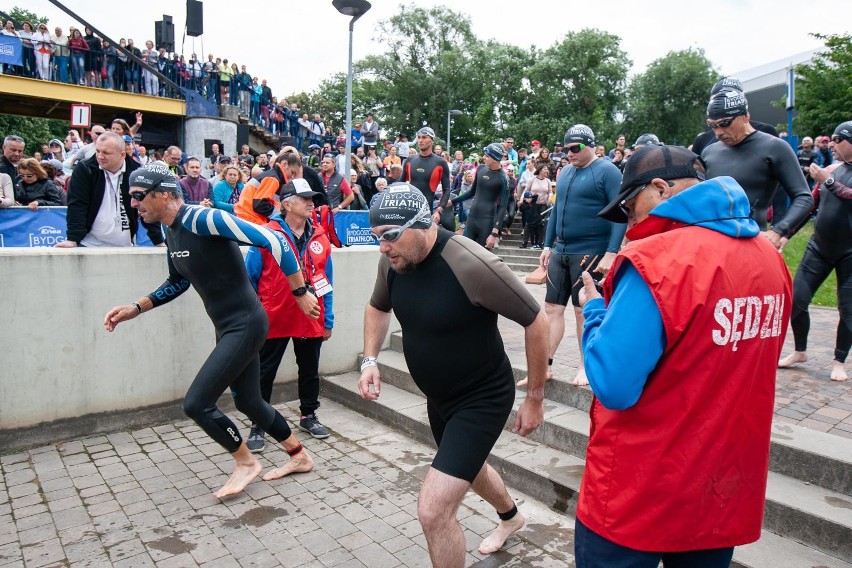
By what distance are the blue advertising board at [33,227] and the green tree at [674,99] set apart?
134 ft

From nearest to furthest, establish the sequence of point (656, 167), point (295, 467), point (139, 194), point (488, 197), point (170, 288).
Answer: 1. point (656, 167)
2. point (139, 194)
3. point (170, 288)
4. point (295, 467)
5. point (488, 197)

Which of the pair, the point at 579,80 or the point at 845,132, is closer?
the point at 845,132

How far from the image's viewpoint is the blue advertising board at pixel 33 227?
7875 mm

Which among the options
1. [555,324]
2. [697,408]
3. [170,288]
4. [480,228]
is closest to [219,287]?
[170,288]

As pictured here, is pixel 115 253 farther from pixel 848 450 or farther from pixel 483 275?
pixel 848 450

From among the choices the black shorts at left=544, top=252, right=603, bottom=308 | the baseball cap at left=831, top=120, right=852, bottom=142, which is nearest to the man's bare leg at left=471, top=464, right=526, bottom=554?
the black shorts at left=544, top=252, right=603, bottom=308

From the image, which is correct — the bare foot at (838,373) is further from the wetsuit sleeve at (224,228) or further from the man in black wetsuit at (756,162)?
the wetsuit sleeve at (224,228)

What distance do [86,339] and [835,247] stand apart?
6417 mm

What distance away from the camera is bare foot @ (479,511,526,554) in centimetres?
355

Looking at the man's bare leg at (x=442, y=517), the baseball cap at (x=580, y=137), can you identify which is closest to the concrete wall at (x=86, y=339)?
the baseball cap at (x=580, y=137)

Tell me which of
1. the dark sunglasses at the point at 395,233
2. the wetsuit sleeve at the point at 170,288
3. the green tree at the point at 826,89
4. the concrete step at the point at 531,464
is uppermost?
the green tree at the point at 826,89

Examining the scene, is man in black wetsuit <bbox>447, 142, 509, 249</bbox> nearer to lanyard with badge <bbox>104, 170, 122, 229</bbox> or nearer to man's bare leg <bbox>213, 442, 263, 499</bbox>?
lanyard with badge <bbox>104, 170, 122, 229</bbox>

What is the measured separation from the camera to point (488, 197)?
28.4ft

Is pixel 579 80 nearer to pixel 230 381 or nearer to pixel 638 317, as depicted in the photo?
pixel 230 381
